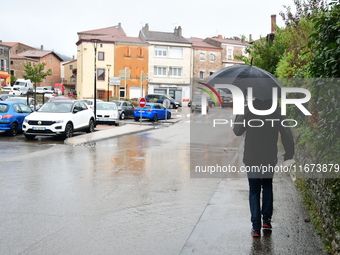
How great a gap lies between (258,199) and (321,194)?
945 mm

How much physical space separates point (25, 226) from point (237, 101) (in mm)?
3919

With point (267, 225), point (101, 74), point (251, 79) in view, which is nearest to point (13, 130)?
point (251, 79)

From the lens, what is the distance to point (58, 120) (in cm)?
1831

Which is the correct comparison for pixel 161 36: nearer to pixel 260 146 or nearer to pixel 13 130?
pixel 13 130

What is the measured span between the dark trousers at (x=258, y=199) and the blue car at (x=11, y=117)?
51.3 feet

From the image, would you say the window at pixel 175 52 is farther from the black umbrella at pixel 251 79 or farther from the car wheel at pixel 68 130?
the black umbrella at pixel 251 79

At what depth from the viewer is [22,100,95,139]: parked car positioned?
59.2 feet

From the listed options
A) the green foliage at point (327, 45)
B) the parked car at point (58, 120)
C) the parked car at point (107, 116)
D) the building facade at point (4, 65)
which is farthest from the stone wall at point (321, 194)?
the building facade at point (4, 65)

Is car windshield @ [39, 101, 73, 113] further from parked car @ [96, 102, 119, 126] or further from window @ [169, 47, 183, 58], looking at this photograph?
window @ [169, 47, 183, 58]

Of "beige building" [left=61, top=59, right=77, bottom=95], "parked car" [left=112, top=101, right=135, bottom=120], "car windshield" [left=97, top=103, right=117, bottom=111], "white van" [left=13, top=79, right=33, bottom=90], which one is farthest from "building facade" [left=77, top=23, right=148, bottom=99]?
"car windshield" [left=97, top=103, right=117, bottom=111]

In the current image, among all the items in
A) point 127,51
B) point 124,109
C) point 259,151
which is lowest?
point 259,151

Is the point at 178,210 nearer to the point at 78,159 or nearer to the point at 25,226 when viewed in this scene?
the point at 25,226

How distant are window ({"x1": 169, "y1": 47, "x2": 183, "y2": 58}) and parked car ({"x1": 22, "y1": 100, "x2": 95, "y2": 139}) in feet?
150

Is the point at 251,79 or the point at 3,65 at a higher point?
the point at 3,65
